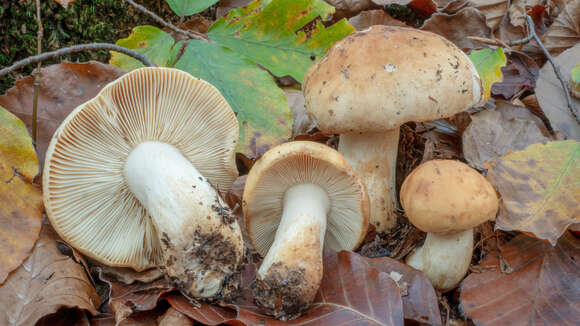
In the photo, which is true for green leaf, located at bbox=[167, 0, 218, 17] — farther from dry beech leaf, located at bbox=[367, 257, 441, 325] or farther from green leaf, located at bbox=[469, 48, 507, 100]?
dry beech leaf, located at bbox=[367, 257, 441, 325]

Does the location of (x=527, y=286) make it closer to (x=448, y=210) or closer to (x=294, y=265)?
(x=448, y=210)

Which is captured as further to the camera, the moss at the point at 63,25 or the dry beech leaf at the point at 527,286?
the moss at the point at 63,25

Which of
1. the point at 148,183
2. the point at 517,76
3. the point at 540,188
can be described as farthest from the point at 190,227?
the point at 517,76

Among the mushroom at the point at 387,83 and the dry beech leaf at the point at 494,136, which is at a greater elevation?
the mushroom at the point at 387,83

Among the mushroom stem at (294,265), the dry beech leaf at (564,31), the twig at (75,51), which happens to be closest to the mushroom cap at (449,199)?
the mushroom stem at (294,265)

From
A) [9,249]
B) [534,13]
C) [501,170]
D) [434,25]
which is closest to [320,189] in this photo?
[501,170]

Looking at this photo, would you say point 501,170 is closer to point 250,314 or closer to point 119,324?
point 250,314

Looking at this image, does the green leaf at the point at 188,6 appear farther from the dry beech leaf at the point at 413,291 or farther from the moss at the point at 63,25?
the dry beech leaf at the point at 413,291
